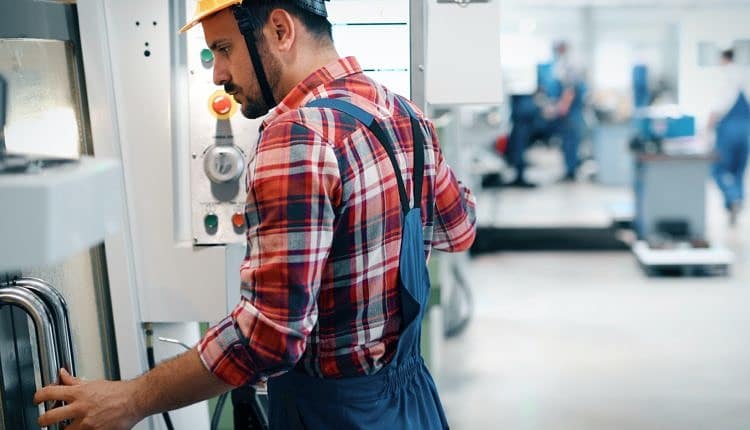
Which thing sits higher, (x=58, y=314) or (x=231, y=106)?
(x=231, y=106)

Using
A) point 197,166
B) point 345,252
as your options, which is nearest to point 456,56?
point 197,166

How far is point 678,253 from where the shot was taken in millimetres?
6496

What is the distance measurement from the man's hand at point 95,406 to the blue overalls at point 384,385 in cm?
26

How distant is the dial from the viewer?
80.8 inches

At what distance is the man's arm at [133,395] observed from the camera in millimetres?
1292

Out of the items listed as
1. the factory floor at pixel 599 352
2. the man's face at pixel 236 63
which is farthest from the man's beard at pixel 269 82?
the factory floor at pixel 599 352

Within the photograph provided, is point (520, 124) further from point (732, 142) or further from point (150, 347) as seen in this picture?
point (150, 347)

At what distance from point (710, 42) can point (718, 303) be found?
10.0 feet

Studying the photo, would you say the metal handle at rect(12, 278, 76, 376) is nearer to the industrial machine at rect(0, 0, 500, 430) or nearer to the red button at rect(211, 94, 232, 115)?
the industrial machine at rect(0, 0, 500, 430)

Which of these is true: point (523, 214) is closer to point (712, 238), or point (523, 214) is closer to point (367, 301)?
point (712, 238)

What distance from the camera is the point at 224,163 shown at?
205 cm

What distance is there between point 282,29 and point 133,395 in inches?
23.2

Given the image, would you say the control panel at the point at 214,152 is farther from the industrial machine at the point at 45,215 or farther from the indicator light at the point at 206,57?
the industrial machine at the point at 45,215

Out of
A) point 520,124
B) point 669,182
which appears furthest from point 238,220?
point 520,124
